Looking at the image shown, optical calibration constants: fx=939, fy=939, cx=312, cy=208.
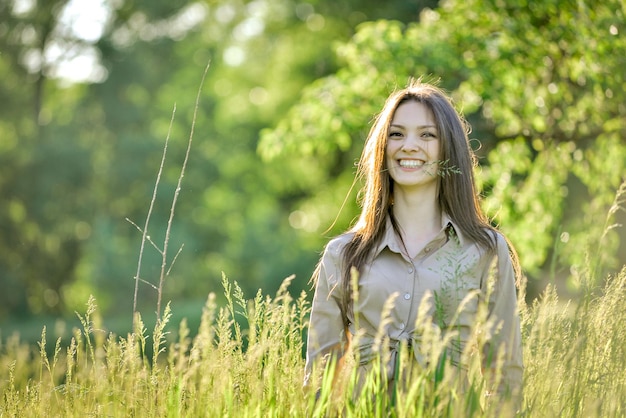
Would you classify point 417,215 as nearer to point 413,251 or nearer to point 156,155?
point 413,251

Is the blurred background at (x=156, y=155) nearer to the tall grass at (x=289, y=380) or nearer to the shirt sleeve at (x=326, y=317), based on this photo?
the tall grass at (x=289, y=380)

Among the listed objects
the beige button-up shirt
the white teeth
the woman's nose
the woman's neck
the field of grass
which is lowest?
the field of grass

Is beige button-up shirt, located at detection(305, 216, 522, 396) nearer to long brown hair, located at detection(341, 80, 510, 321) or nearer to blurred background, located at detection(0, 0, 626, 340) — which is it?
long brown hair, located at detection(341, 80, 510, 321)

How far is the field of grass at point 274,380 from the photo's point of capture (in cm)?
269

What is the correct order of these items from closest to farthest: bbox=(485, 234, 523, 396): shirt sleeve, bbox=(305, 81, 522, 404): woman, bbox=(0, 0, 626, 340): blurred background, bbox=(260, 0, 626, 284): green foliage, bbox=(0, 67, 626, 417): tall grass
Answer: bbox=(0, 67, 626, 417): tall grass < bbox=(485, 234, 523, 396): shirt sleeve < bbox=(305, 81, 522, 404): woman < bbox=(260, 0, 626, 284): green foliage < bbox=(0, 0, 626, 340): blurred background

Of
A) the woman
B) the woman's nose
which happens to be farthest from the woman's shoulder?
the woman's nose

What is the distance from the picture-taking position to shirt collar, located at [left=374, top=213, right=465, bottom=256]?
3209 millimetres

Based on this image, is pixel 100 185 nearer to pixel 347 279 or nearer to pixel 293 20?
pixel 293 20

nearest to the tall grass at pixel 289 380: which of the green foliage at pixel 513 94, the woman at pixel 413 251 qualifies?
the woman at pixel 413 251

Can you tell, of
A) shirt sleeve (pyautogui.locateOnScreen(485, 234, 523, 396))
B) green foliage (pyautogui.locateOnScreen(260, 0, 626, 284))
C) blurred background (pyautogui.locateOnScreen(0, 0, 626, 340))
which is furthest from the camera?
blurred background (pyautogui.locateOnScreen(0, 0, 626, 340))

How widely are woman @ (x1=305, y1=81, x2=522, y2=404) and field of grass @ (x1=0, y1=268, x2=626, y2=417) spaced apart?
0.13m

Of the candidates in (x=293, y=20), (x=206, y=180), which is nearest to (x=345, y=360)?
(x=293, y=20)

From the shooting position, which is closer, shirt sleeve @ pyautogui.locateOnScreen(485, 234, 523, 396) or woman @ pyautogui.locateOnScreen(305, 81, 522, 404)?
shirt sleeve @ pyautogui.locateOnScreen(485, 234, 523, 396)

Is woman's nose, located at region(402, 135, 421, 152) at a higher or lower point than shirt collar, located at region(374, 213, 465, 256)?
higher
